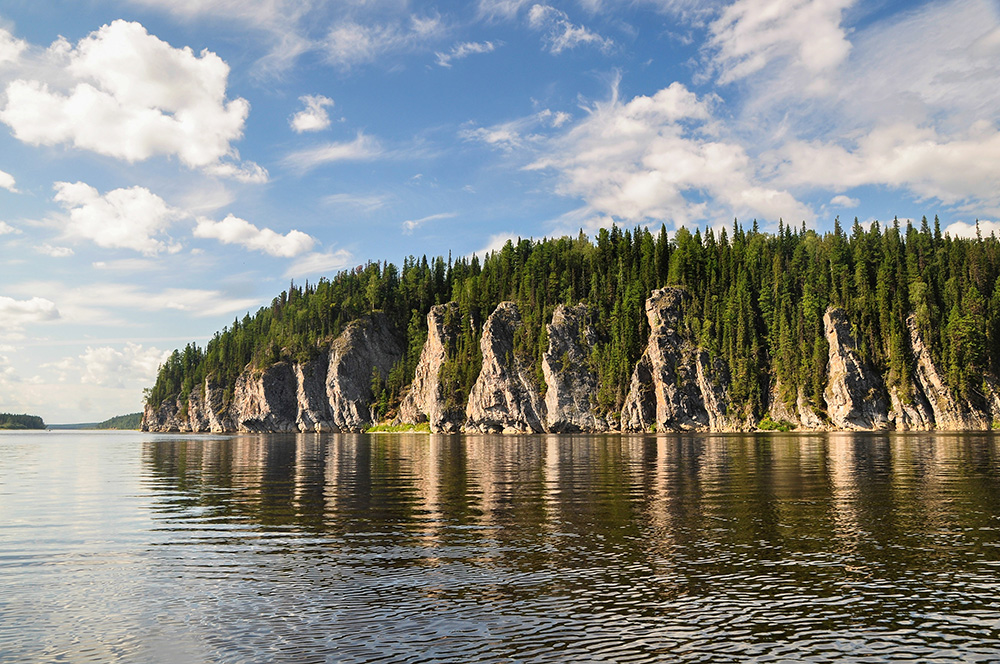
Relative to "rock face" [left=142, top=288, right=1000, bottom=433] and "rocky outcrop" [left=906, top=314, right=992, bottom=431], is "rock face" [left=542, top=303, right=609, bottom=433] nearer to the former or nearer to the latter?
"rock face" [left=142, top=288, right=1000, bottom=433]

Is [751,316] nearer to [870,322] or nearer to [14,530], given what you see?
[870,322]

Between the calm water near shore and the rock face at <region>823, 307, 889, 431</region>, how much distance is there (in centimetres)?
12257

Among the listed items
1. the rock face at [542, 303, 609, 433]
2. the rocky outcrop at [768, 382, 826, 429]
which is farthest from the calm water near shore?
the rock face at [542, 303, 609, 433]

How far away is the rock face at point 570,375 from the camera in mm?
173125

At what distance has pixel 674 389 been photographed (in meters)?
164

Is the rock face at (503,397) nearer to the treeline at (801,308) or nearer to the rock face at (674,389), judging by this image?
the treeline at (801,308)

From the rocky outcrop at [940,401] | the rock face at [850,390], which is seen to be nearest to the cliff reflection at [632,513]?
the rock face at [850,390]

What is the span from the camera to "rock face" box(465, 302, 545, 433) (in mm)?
181125

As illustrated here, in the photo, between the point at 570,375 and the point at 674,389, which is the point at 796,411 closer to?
the point at 674,389

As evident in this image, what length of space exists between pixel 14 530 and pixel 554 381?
6126 inches

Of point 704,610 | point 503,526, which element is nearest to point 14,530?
point 503,526

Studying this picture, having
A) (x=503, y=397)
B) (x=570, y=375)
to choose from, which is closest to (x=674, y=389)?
(x=570, y=375)

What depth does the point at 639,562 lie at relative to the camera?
59.7 feet

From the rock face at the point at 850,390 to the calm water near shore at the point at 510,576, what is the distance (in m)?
123
